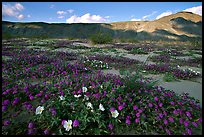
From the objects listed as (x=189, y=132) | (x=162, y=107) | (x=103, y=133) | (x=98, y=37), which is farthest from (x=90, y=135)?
(x=98, y=37)

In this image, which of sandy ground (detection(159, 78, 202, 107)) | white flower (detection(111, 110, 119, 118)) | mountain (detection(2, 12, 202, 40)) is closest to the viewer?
white flower (detection(111, 110, 119, 118))

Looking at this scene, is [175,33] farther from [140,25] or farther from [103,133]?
[103,133]

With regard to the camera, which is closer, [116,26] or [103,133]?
[103,133]

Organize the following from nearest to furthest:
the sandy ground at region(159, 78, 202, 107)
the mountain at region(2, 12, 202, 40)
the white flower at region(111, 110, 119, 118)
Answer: the white flower at region(111, 110, 119, 118), the sandy ground at region(159, 78, 202, 107), the mountain at region(2, 12, 202, 40)

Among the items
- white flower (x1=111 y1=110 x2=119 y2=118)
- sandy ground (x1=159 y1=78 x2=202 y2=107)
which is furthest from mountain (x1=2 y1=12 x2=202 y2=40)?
white flower (x1=111 y1=110 x2=119 y2=118)

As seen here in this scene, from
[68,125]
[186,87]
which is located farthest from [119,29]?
[68,125]

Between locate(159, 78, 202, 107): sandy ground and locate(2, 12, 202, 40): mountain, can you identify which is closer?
locate(159, 78, 202, 107): sandy ground

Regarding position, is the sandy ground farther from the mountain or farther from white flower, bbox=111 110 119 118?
the mountain

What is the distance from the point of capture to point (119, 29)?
69438 mm

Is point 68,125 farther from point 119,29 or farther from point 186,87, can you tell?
point 119,29

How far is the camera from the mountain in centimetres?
6116

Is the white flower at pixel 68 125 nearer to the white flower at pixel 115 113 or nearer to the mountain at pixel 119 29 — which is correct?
the white flower at pixel 115 113

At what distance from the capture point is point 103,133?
83.1 inches

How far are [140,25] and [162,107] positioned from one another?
72899 millimetres
